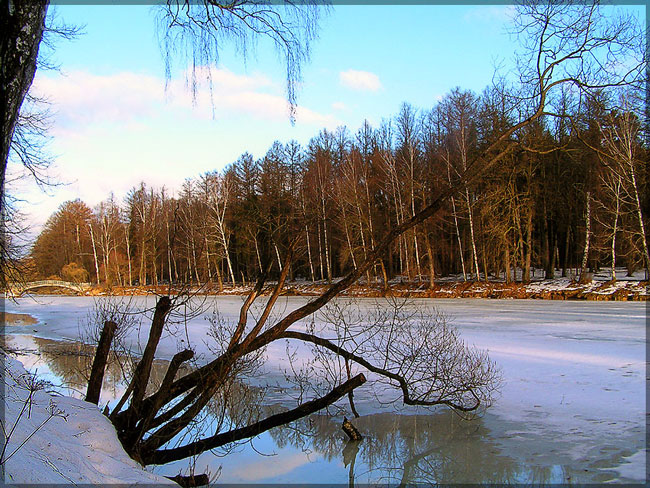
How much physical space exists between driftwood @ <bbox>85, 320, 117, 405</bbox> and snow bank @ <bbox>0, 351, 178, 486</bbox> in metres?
0.26

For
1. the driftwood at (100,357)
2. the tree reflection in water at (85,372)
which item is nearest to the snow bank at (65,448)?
the driftwood at (100,357)

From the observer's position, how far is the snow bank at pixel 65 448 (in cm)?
337

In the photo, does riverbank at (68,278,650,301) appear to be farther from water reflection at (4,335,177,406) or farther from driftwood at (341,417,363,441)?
driftwood at (341,417,363,441)

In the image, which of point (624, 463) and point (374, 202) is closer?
point (624, 463)

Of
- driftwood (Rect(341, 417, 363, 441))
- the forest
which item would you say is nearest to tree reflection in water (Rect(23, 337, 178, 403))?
driftwood (Rect(341, 417, 363, 441))

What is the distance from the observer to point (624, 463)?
→ 5.60 meters

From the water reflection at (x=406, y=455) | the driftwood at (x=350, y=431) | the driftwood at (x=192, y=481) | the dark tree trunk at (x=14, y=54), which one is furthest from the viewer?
the driftwood at (x=350, y=431)

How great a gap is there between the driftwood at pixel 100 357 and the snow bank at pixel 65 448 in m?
0.26

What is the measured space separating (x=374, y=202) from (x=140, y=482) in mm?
29777

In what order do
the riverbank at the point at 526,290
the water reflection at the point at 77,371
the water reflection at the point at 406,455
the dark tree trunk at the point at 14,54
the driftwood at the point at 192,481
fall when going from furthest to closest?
1. the riverbank at the point at 526,290
2. the water reflection at the point at 77,371
3. the water reflection at the point at 406,455
4. the driftwood at the point at 192,481
5. the dark tree trunk at the point at 14,54

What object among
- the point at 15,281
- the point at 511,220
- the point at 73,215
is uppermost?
the point at 73,215

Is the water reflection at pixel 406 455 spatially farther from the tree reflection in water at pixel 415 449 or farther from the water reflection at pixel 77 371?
the water reflection at pixel 77 371

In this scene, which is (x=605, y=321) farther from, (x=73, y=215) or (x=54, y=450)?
(x=73, y=215)

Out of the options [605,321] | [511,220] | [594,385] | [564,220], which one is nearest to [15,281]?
[594,385]
